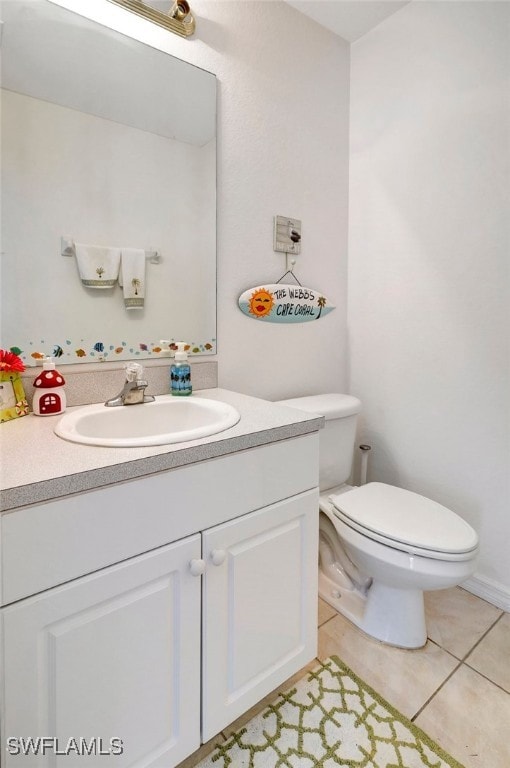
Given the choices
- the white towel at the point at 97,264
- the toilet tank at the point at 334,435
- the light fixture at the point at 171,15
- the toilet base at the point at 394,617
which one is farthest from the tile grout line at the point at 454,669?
the light fixture at the point at 171,15

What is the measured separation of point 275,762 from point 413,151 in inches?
85.4

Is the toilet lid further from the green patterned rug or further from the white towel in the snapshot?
the white towel

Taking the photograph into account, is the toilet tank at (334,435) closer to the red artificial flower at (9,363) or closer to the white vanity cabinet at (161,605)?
the white vanity cabinet at (161,605)

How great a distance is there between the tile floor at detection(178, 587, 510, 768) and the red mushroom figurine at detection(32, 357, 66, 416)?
0.98 metres

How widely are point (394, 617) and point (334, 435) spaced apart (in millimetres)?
666

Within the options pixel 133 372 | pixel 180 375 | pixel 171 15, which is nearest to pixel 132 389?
pixel 133 372

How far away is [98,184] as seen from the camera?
47.0 inches

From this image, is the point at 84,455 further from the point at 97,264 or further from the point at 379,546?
the point at 379,546

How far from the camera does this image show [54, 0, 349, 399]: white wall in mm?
1453

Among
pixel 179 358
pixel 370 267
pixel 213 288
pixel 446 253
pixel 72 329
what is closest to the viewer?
pixel 72 329

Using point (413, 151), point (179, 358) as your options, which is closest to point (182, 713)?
point (179, 358)

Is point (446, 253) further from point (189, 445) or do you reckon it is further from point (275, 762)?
point (275, 762)

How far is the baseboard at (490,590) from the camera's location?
1528 millimetres

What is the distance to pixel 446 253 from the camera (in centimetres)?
160
